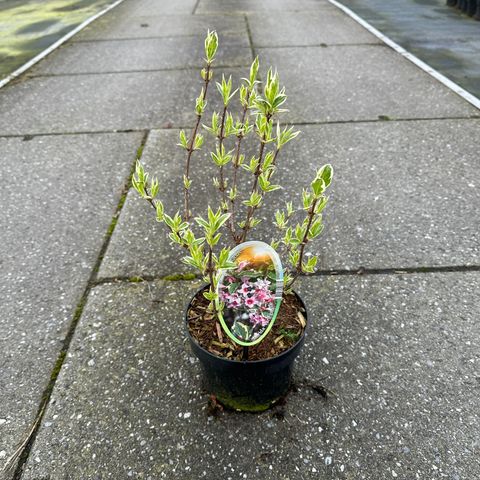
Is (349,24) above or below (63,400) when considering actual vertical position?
above

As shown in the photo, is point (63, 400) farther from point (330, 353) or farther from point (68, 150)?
point (68, 150)

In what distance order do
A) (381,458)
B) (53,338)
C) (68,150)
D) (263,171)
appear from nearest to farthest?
(381,458)
(263,171)
(53,338)
(68,150)

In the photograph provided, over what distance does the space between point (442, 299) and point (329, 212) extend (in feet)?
3.82

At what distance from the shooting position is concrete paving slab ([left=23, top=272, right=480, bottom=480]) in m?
1.99

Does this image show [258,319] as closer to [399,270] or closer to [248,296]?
[248,296]

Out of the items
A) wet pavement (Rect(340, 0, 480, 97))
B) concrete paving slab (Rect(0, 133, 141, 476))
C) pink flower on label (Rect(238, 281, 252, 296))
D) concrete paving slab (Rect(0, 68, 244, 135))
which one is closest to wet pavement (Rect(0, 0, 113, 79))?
concrete paving slab (Rect(0, 68, 244, 135))

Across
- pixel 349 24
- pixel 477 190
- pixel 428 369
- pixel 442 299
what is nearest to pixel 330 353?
pixel 428 369

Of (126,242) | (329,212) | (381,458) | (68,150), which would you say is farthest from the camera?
(68,150)

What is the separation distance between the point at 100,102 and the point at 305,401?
15.8ft

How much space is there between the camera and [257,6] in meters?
10.7

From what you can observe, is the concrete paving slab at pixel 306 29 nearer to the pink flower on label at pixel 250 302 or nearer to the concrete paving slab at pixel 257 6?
the concrete paving slab at pixel 257 6

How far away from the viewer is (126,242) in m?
3.33

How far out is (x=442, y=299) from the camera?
9.10ft

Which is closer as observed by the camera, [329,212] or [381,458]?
[381,458]
